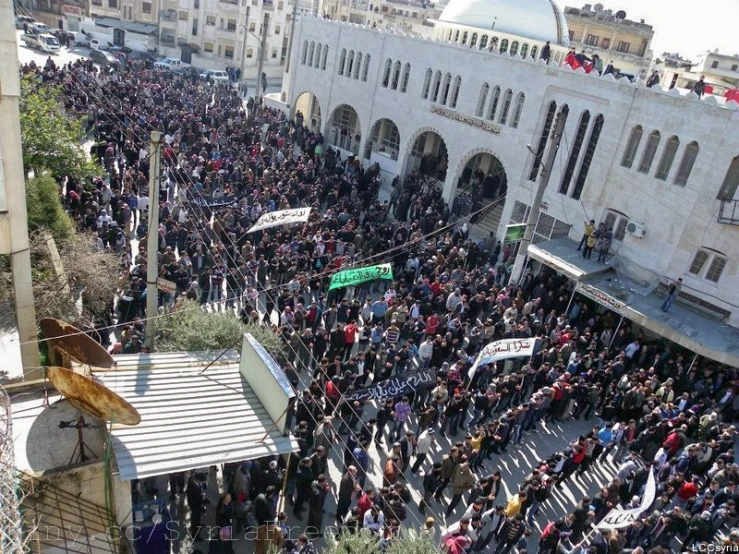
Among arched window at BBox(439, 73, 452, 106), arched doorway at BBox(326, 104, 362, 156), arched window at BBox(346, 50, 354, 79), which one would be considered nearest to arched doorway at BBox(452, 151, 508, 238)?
arched window at BBox(439, 73, 452, 106)

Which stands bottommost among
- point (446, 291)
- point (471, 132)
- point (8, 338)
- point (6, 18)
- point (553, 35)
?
point (8, 338)

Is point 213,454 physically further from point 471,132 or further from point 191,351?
point 471,132

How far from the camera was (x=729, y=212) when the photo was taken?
677 inches

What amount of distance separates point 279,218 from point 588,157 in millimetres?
12264

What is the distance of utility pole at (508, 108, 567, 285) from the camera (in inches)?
667

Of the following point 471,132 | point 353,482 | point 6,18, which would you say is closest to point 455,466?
point 353,482

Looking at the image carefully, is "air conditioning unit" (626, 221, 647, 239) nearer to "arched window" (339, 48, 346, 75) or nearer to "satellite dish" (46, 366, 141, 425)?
"satellite dish" (46, 366, 141, 425)

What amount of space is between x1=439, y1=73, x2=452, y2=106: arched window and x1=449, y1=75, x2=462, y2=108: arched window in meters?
0.33

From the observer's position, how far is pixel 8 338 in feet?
42.0

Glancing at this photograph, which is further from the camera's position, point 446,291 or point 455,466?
point 446,291

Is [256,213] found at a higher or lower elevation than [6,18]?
lower

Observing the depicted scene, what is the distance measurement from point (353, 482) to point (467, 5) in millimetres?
28986

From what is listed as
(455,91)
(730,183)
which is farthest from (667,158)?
(455,91)

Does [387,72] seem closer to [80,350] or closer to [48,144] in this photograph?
[48,144]
